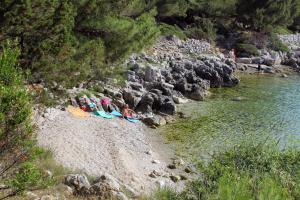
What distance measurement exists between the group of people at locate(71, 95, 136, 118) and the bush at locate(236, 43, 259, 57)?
29300mm

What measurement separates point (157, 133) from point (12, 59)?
57.6 feet

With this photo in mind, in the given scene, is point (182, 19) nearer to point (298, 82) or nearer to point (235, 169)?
point (298, 82)

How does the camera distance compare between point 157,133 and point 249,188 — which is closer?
point 249,188

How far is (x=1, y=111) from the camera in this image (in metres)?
7.55

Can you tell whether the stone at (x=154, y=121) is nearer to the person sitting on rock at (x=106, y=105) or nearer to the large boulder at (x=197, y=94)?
the person sitting on rock at (x=106, y=105)

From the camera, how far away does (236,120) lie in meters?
28.5

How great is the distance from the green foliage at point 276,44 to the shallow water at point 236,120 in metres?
18.1

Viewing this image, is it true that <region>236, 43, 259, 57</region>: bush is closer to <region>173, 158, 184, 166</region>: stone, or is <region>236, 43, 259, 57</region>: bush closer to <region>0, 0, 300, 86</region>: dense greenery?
<region>0, 0, 300, 86</region>: dense greenery

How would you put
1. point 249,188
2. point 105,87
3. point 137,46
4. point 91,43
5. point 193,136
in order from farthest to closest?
point 105,87
point 193,136
point 137,46
point 91,43
point 249,188

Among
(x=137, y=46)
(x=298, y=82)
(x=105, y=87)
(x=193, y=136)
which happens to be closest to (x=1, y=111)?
(x=137, y=46)

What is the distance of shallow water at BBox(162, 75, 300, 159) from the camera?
920 inches

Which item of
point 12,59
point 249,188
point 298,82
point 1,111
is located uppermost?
point 12,59

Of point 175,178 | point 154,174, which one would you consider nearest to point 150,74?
point 154,174

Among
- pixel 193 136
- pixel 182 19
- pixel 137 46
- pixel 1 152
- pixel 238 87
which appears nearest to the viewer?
pixel 1 152
